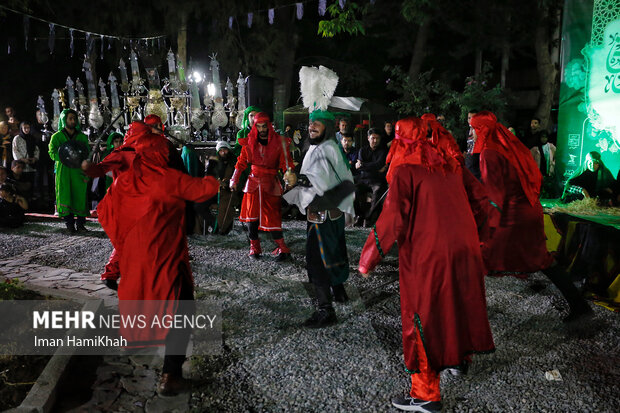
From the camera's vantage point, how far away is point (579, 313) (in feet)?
14.8

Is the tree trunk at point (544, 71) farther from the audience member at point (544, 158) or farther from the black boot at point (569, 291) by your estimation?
the black boot at point (569, 291)

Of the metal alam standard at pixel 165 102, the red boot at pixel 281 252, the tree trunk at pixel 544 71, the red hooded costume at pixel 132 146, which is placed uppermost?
the tree trunk at pixel 544 71

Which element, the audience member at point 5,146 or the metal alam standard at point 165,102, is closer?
the metal alam standard at point 165,102

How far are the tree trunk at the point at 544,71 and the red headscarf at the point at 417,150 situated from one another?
13.1 m

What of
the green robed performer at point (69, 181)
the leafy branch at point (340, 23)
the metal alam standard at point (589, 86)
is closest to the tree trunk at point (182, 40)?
the leafy branch at point (340, 23)

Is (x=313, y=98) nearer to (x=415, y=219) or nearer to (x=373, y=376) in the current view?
(x=415, y=219)

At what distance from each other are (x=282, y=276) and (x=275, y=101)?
13333mm

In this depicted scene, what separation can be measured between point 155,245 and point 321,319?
183 centimetres

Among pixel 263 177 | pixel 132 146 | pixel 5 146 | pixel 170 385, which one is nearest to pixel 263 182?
pixel 263 177

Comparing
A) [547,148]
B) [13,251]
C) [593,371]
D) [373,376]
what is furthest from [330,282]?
[547,148]

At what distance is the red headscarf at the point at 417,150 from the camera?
Answer: 3.05 metres

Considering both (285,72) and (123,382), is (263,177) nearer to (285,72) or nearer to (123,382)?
(123,382)

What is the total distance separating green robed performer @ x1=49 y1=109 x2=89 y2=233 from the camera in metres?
8.31

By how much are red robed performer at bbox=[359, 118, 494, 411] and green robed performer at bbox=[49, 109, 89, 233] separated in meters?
6.96
